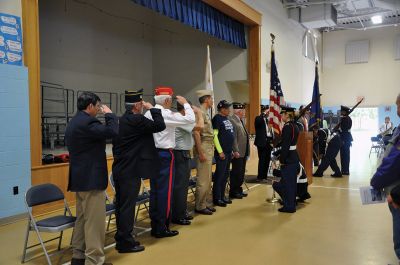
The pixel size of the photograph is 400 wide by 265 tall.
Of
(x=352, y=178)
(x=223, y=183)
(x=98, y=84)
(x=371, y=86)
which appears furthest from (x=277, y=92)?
(x=371, y=86)

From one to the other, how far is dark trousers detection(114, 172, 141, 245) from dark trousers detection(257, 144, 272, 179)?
13.7ft

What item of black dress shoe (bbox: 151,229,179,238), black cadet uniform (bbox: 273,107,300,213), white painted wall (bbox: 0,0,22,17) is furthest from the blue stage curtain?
black dress shoe (bbox: 151,229,179,238)

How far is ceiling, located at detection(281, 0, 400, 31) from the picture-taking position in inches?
481

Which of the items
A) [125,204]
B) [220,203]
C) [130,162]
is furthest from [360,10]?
[125,204]

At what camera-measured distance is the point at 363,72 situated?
16.2 metres

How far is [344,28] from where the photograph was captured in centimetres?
1636

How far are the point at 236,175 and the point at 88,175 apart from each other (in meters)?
3.12

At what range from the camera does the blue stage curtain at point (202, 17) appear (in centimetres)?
706

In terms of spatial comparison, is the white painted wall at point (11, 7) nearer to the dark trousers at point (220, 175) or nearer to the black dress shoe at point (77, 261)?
the black dress shoe at point (77, 261)

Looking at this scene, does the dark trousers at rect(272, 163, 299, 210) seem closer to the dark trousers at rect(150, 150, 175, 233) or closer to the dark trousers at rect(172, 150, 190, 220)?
the dark trousers at rect(172, 150, 190, 220)

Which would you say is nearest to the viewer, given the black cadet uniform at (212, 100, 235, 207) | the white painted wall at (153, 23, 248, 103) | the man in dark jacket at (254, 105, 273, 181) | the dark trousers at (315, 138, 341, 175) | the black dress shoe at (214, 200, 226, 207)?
the black cadet uniform at (212, 100, 235, 207)

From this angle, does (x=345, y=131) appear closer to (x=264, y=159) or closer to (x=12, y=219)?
(x=264, y=159)

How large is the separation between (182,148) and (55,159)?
2.23 metres

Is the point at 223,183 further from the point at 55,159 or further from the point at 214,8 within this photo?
the point at 214,8
